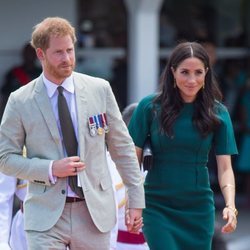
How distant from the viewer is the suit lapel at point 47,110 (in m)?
4.50

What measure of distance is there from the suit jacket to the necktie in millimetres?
35

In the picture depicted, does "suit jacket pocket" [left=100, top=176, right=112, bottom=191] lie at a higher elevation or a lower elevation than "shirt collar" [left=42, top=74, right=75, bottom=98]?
lower

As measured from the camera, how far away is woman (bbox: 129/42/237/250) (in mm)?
5098

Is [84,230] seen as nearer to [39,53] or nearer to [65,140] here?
[65,140]

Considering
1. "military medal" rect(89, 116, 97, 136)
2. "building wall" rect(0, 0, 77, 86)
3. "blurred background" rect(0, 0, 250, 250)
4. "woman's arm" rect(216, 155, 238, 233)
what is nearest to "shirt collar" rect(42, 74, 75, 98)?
"military medal" rect(89, 116, 97, 136)

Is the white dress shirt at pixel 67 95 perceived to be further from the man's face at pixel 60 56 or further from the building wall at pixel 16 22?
the building wall at pixel 16 22

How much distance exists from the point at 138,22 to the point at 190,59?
4733 mm

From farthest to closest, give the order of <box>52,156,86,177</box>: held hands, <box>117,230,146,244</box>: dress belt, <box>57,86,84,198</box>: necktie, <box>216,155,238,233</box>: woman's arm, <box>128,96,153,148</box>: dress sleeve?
<box>117,230,146,244</box>: dress belt
<box>128,96,153,148</box>: dress sleeve
<box>216,155,238,233</box>: woman's arm
<box>57,86,84,198</box>: necktie
<box>52,156,86,177</box>: held hands

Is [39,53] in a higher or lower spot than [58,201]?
higher

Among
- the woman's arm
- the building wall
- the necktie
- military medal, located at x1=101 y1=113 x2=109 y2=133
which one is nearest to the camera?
the necktie

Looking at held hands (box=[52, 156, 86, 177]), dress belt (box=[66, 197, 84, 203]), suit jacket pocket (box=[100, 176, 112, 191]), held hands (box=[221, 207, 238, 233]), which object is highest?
held hands (box=[52, 156, 86, 177])

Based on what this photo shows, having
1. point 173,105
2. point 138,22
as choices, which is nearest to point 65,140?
point 173,105

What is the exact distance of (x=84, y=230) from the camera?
4.57 metres

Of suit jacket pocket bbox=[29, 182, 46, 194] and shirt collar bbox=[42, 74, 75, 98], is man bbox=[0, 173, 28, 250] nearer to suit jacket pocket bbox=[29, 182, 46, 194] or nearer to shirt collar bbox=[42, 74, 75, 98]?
suit jacket pocket bbox=[29, 182, 46, 194]
